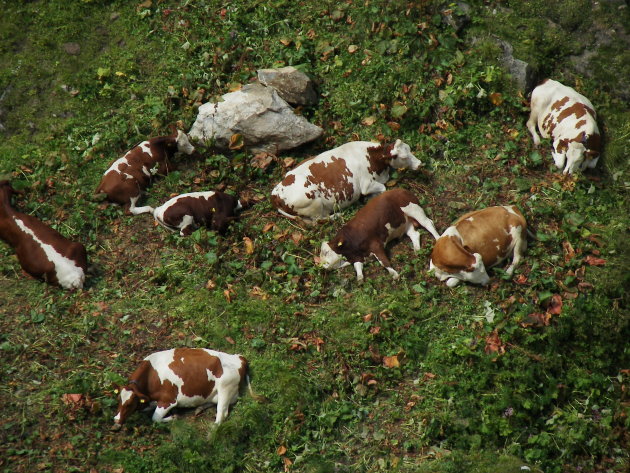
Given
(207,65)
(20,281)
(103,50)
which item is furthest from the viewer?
(103,50)

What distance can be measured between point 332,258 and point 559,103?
15.5 feet

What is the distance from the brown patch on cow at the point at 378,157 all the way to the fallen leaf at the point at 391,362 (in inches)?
126

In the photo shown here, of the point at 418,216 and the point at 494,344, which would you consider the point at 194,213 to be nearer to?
the point at 418,216

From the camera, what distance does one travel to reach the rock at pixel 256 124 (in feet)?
35.6

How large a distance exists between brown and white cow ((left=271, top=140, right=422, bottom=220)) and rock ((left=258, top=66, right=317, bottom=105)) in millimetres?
1361

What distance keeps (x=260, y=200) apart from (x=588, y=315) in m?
5.16

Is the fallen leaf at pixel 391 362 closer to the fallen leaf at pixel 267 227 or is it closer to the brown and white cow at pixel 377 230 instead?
the brown and white cow at pixel 377 230

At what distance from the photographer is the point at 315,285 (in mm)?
9352

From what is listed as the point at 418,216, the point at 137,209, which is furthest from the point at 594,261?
the point at 137,209

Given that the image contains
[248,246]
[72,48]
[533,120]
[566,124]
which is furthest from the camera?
[72,48]

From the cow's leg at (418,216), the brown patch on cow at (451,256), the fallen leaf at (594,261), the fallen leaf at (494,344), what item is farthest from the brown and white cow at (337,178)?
the fallen leaf at (494,344)

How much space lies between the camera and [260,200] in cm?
1061

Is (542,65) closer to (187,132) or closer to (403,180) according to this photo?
(403,180)

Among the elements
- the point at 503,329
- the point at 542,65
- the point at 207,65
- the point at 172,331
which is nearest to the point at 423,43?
the point at 542,65
